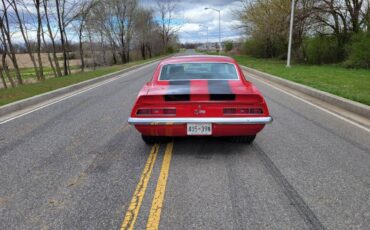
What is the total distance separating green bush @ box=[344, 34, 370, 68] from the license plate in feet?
60.2

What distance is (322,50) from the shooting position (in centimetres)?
2444

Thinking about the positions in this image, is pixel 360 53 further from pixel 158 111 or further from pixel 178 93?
pixel 158 111

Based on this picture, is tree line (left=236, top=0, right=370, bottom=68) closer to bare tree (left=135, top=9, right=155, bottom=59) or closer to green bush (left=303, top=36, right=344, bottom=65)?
green bush (left=303, top=36, right=344, bottom=65)

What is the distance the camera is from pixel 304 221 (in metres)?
2.83

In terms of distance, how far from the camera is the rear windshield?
5273 mm

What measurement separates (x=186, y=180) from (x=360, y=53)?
19.6 meters

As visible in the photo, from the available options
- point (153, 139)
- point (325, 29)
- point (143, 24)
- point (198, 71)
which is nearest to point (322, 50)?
point (325, 29)

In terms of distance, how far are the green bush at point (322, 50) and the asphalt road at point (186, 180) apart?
66.3 feet

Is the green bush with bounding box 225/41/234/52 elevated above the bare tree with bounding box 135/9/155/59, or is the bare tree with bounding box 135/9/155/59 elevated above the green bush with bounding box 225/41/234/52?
the bare tree with bounding box 135/9/155/59

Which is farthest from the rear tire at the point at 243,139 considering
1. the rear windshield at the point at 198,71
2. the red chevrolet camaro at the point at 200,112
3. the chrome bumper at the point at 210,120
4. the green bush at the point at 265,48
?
the green bush at the point at 265,48

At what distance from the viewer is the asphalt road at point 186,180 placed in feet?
9.59

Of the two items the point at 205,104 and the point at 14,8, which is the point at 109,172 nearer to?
the point at 205,104

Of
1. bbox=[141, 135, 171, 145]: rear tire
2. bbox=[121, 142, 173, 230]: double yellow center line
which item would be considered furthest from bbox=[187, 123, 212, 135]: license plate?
bbox=[141, 135, 171, 145]: rear tire

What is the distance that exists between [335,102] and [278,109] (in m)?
1.89
